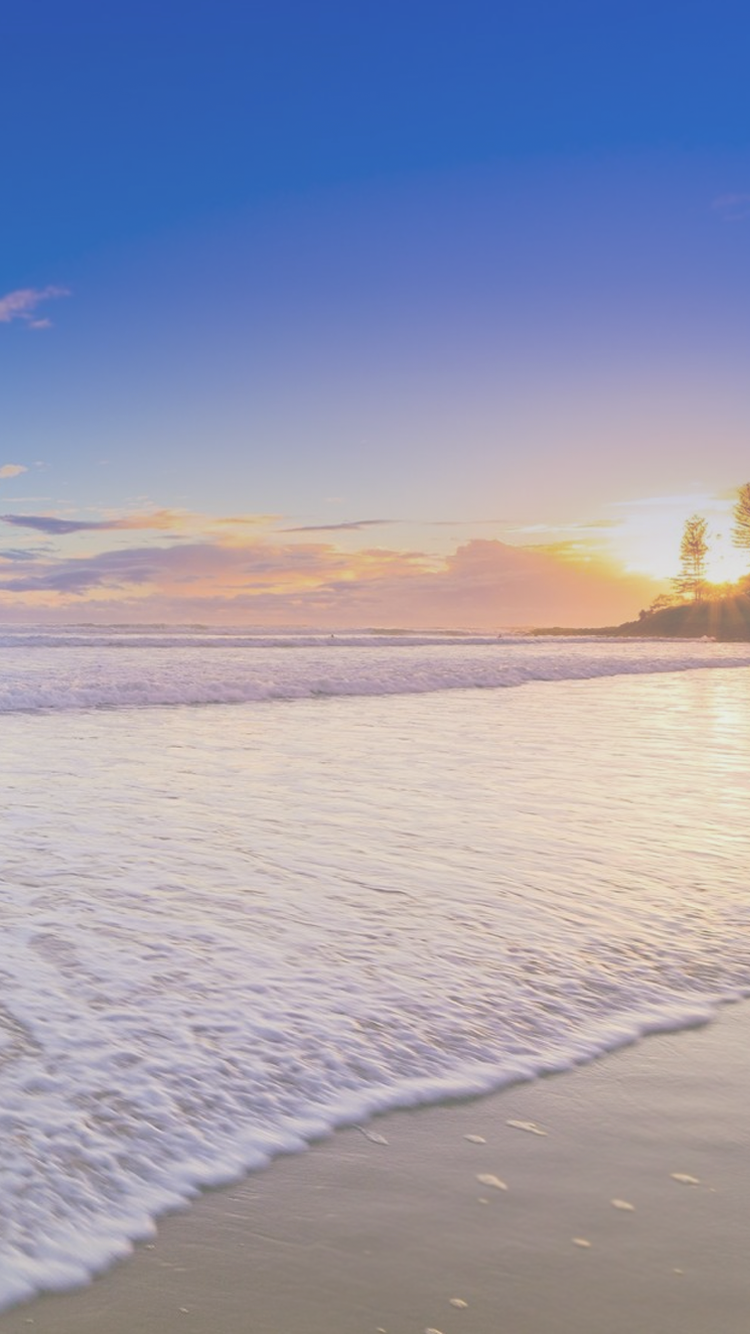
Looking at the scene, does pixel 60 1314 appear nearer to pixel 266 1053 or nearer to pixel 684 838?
pixel 266 1053

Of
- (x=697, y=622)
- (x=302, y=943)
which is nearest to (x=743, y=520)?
(x=697, y=622)

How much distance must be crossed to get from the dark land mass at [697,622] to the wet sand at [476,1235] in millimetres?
75620

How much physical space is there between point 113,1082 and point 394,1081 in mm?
902

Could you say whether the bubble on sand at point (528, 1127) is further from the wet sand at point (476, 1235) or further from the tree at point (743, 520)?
the tree at point (743, 520)

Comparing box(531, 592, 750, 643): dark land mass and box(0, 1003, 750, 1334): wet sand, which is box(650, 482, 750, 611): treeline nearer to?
box(531, 592, 750, 643): dark land mass

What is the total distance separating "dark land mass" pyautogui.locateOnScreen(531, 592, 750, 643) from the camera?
7681cm

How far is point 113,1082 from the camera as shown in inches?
125

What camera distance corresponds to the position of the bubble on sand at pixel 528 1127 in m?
2.94

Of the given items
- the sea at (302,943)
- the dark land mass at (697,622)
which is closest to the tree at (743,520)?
the dark land mass at (697,622)

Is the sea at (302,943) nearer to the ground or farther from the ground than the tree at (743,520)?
nearer to the ground

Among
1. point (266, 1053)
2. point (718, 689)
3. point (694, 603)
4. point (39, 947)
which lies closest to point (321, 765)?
point (39, 947)

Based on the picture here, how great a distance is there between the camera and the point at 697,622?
266ft

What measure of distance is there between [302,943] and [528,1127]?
1.78m

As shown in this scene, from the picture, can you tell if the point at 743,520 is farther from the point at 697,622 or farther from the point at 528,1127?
the point at 528,1127
